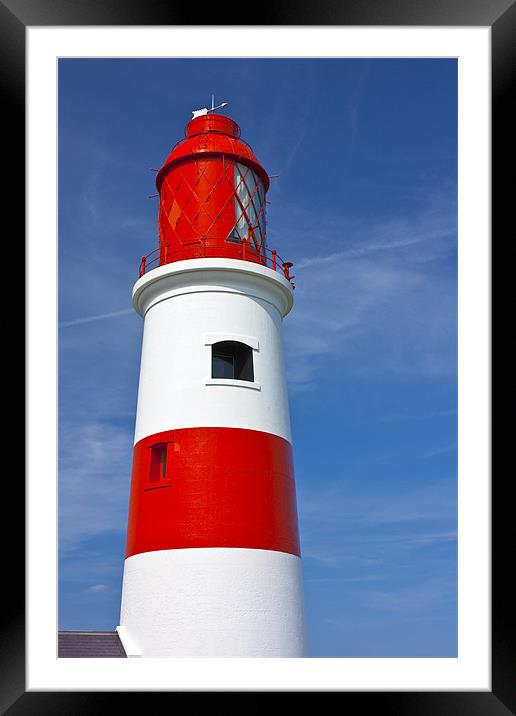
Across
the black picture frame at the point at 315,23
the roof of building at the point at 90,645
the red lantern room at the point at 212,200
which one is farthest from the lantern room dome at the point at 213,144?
the black picture frame at the point at 315,23

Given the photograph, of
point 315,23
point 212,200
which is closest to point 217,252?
point 212,200

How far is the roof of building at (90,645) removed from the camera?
8750 millimetres

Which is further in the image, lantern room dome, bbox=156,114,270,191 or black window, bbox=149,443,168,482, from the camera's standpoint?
lantern room dome, bbox=156,114,270,191

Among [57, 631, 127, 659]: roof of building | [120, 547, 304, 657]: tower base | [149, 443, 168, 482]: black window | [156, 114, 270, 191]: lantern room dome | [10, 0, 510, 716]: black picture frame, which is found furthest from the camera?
[156, 114, 270, 191]: lantern room dome

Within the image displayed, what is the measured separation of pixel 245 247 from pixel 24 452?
7.49 meters

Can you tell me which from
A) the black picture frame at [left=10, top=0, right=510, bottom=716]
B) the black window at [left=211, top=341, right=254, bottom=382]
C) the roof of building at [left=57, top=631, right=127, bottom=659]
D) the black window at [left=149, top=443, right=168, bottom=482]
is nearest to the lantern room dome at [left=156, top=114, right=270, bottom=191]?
the black window at [left=211, top=341, right=254, bottom=382]

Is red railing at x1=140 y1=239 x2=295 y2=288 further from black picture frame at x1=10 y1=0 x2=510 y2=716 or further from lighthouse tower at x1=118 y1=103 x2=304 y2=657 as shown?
black picture frame at x1=10 y1=0 x2=510 y2=716

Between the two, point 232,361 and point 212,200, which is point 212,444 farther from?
point 212,200

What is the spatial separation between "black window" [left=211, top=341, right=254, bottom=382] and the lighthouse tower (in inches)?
0.7

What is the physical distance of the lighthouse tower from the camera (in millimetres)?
8828

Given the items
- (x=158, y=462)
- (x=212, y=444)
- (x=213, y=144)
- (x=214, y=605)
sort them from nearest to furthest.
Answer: (x=214, y=605) → (x=212, y=444) → (x=158, y=462) → (x=213, y=144)

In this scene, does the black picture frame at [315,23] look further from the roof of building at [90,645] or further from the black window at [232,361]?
the black window at [232,361]

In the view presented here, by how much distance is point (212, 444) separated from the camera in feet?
30.7

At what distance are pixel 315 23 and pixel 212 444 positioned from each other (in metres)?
6.62
